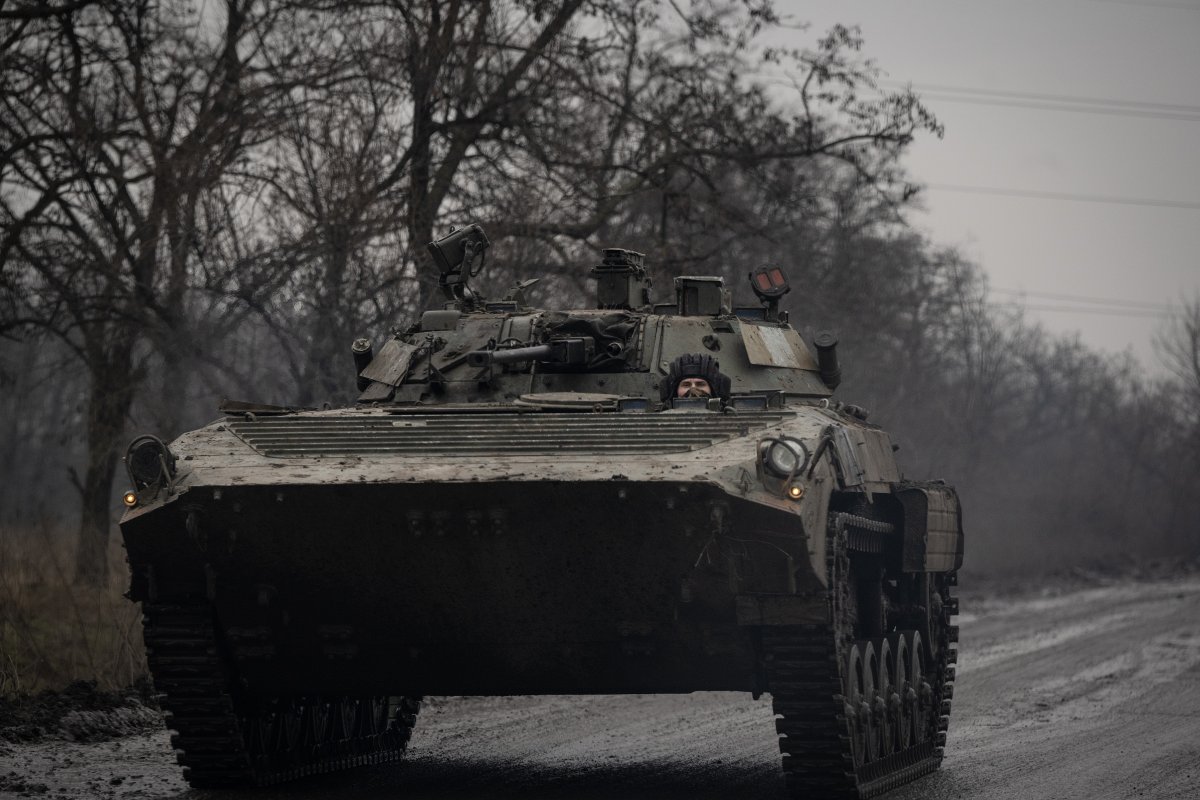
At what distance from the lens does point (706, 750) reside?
1144 cm

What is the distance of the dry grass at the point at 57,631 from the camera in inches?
508

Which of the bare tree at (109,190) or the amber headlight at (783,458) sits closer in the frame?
the amber headlight at (783,458)

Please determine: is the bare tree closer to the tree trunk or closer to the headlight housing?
the tree trunk

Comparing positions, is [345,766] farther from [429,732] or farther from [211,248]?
[211,248]

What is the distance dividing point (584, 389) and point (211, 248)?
6500 millimetres

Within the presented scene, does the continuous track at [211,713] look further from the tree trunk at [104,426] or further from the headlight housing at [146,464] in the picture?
the tree trunk at [104,426]

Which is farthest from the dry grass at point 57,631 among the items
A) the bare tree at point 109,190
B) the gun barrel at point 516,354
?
the gun barrel at point 516,354

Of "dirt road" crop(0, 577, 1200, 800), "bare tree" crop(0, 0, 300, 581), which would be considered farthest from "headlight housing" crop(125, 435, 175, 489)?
"bare tree" crop(0, 0, 300, 581)

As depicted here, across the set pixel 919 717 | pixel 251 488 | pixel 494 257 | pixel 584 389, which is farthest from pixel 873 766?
pixel 494 257

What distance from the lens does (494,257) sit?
17.3 meters

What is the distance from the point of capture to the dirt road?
9.56 m

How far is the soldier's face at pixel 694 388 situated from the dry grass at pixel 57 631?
16.0 ft

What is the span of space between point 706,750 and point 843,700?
2901 mm

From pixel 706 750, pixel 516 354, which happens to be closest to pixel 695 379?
pixel 516 354
